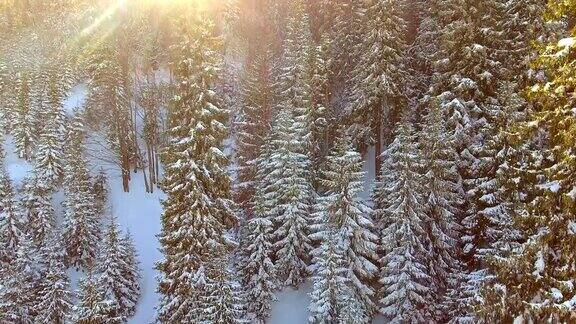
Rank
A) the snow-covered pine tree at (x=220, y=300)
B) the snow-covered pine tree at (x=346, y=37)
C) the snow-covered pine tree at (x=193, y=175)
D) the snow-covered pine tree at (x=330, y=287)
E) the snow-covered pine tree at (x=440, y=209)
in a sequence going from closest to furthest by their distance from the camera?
the snow-covered pine tree at (x=220, y=300), the snow-covered pine tree at (x=193, y=175), the snow-covered pine tree at (x=330, y=287), the snow-covered pine tree at (x=440, y=209), the snow-covered pine tree at (x=346, y=37)

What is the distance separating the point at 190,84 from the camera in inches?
987

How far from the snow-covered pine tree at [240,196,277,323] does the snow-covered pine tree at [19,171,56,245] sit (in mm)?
16467

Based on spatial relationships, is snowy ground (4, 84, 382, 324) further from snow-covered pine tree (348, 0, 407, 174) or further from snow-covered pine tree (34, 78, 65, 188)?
snow-covered pine tree (348, 0, 407, 174)

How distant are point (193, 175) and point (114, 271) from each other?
1125cm

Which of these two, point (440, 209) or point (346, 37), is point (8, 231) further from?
point (346, 37)

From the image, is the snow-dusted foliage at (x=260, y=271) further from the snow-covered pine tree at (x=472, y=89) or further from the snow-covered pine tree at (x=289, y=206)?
the snow-covered pine tree at (x=472, y=89)

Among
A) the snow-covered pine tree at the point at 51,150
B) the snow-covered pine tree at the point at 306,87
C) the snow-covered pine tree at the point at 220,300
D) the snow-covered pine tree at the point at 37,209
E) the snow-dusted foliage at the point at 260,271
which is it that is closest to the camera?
the snow-covered pine tree at the point at 220,300

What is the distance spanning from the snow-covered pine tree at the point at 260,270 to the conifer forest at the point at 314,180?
4.2 inches

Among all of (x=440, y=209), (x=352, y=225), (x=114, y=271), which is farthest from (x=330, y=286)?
(x=114, y=271)

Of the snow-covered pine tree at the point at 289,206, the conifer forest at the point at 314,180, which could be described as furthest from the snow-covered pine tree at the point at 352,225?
the snow-covered pine tree at the point at 289,206

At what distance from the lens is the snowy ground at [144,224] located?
32.7 metres

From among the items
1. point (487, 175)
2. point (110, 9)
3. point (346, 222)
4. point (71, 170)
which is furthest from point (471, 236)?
point (110, 9)

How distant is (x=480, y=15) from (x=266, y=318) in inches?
908

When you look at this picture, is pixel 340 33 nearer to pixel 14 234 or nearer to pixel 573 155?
pixel 14 234
